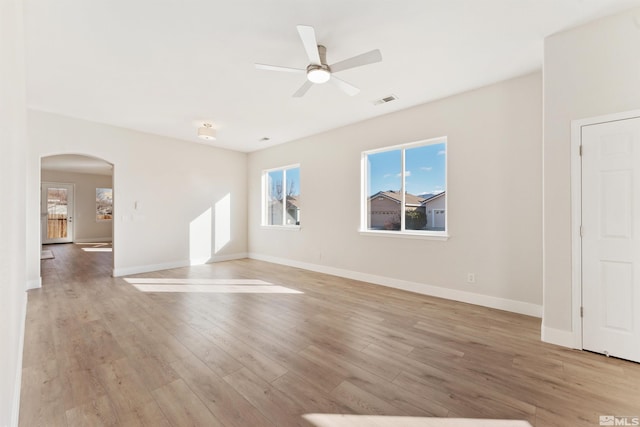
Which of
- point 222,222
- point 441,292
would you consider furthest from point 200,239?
point 441,292

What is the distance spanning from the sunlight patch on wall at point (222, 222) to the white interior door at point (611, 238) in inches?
259

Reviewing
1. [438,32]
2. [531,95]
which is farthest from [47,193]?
[531,95]

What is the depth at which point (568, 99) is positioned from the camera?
8.31 ft

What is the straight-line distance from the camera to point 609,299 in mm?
2340

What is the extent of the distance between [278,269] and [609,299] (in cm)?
493

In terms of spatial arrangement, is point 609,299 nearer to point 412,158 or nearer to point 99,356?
point 412,158

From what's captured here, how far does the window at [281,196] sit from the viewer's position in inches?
249

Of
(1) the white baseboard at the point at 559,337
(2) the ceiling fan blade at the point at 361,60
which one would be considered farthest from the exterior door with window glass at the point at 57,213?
(1) the white baseboard at the point at 559,337

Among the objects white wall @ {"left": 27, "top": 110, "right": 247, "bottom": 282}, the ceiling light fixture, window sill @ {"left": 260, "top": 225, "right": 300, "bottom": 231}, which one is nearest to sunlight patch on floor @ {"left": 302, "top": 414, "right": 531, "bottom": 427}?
window sill @ {"left": 260, "top": 225, "right": 300, "bottom": 231}

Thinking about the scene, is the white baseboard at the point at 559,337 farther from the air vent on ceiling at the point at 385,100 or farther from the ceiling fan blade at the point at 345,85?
the air vent on ceiling at the point at 385,100

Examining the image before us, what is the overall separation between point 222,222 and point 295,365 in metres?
5.31

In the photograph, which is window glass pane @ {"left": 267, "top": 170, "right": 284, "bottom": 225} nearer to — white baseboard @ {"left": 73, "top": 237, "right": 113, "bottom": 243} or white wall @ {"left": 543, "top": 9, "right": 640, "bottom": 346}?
white wall @ {"left": 543, "top": 9, "right": 640, "bottom": 346}

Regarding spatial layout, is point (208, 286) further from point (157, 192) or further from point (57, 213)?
point (57, 213)

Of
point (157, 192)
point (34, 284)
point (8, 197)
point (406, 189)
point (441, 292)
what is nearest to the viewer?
point (8, 197)
